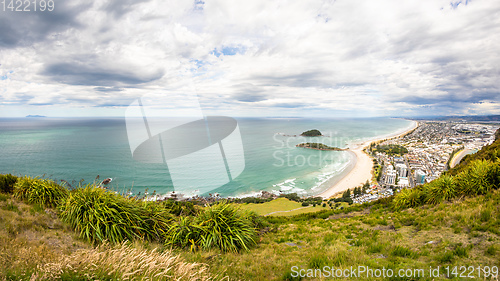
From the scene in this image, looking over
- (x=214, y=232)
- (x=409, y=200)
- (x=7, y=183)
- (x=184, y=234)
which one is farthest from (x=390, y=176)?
(x=7, y=183)

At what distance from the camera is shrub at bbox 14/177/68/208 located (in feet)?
16.8

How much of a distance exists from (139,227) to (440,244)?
7078 mm

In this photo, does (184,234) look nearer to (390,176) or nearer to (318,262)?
(318,262)

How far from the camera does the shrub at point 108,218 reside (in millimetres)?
4410

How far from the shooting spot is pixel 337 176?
39000 millimetres

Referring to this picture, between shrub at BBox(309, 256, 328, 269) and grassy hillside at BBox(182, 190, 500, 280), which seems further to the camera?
shrub at BBox(309, 256, 328, 269)

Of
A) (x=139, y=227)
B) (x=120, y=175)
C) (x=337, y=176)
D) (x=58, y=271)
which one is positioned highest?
(x=58, y=271)

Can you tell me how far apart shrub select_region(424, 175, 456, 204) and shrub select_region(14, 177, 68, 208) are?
13459 millimetres

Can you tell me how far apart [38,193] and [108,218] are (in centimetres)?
234

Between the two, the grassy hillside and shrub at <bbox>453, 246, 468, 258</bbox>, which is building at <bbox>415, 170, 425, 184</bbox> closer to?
the grassy hillside

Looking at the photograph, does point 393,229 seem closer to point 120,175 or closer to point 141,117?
point 141,117

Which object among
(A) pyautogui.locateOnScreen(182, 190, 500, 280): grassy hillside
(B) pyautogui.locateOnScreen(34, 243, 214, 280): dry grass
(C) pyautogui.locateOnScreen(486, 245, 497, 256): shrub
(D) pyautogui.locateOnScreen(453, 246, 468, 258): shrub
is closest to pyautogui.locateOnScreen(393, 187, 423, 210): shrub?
(A) pyautogui.locateOnScreen(182, 190, 500, 280): grassy hillside

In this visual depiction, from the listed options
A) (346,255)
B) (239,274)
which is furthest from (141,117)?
(346,255)

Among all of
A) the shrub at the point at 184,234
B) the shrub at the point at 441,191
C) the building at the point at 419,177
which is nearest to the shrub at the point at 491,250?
the shrub at the point at 441,191
